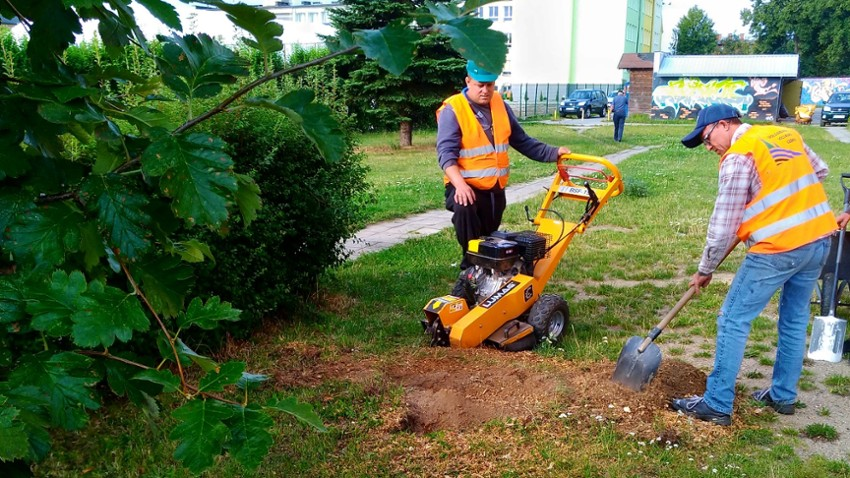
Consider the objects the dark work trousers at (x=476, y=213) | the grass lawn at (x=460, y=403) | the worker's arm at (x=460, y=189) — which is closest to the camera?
the grass lawn at (x=460, y=403)

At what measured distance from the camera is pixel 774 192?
13.2ft

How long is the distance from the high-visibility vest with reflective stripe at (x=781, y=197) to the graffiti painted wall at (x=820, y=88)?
48831mm

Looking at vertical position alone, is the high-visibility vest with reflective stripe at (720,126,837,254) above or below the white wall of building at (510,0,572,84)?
below

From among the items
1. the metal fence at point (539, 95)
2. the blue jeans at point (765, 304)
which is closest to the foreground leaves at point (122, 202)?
the blue jeans at point (765, 304)

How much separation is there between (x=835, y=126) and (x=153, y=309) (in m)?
43.9

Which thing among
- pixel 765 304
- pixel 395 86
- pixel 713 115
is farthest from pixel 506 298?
pixel 395 86

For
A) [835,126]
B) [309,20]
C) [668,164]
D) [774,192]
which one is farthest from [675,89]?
[774,192]

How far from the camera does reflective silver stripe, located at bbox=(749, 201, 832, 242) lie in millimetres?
4070

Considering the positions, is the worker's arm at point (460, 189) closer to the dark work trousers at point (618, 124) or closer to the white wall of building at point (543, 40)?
the dark work trousers at point (618, 124)

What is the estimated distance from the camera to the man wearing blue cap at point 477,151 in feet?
17.6

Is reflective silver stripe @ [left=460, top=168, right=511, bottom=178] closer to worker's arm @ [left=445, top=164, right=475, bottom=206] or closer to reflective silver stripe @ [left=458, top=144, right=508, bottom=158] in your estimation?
reflective silver stripe @ [left=458, top=144, right=508, bottom=158]

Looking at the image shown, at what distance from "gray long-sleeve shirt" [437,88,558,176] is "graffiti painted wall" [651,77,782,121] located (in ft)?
129

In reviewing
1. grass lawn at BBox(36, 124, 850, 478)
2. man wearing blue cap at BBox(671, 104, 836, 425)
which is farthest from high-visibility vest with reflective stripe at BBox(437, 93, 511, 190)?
man wearing blue cap at BBox(671, 104, 836, 425)

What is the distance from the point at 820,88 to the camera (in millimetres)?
47312
